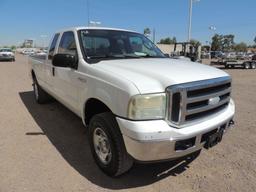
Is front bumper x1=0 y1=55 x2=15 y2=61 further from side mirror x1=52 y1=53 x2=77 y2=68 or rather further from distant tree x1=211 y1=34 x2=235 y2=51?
distant tree x1=211 y1=34 x2=235 y2=51

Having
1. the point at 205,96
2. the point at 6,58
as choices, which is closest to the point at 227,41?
the point at 6,58

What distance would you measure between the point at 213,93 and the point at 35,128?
3688mm

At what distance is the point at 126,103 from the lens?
2.77 metres

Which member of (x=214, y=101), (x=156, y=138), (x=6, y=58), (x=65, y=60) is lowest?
(x=6, y=58)

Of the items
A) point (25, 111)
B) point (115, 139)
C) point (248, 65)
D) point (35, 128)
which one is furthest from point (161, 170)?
point (248, 65)

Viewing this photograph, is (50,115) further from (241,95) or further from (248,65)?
(248,65)

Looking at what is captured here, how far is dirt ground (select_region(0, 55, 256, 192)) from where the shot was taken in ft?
10.5

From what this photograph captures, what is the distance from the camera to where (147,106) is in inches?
107

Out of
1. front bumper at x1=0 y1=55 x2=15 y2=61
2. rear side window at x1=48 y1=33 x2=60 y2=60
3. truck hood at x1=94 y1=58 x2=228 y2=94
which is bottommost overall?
front bumper at x1=0 y1=55 x2=15 y2=61

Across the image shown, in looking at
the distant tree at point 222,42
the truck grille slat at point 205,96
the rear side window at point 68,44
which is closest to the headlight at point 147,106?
the truck grille slat at point 205,96

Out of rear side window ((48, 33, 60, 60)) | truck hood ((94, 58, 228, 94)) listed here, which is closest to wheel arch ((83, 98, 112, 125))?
truck hood ((94, 58, 228, 94))

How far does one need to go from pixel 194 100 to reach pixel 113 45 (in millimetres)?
1998

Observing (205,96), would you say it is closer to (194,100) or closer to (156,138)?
(194,100)

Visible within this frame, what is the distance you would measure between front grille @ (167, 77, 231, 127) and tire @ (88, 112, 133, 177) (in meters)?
0.69
